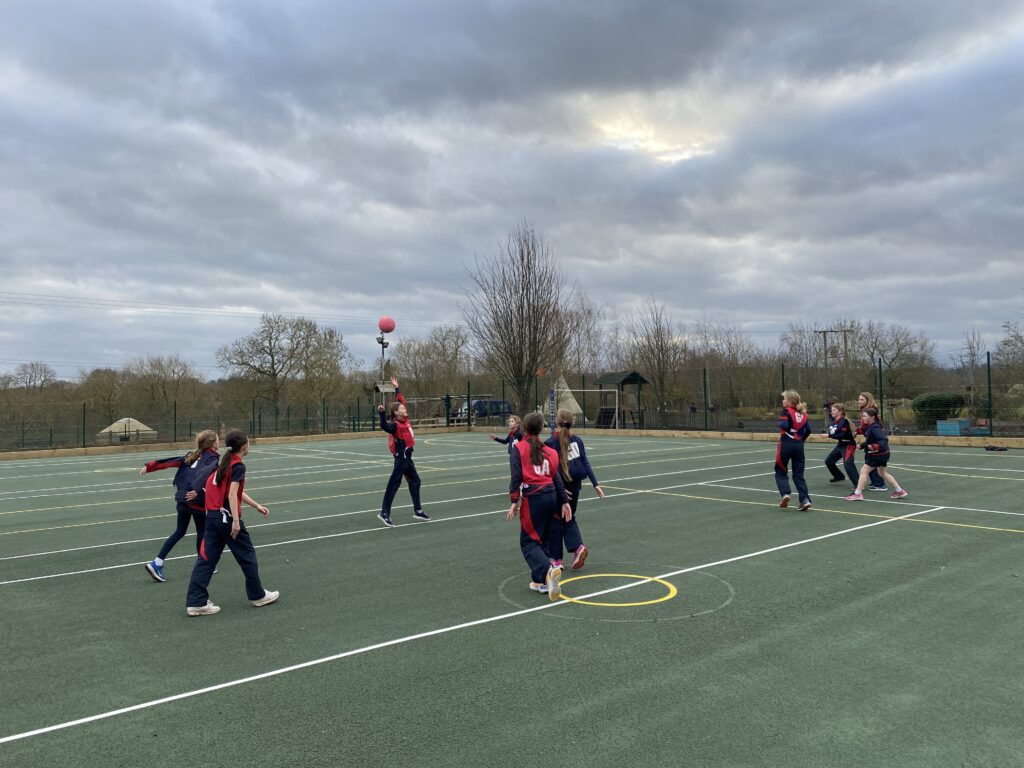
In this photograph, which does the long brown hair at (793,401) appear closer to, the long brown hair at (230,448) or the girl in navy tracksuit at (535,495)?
the girl in navy tracksuit at (535,495)

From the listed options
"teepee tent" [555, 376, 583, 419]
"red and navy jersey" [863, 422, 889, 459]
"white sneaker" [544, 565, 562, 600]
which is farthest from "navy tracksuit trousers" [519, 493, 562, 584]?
"teepee tent" [555, 376, 583, 419]

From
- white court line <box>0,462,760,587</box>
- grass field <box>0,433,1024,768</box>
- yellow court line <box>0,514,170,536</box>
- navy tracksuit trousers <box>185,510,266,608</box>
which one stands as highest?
navy tracksuit trousers <box>185,510,266,608</box>

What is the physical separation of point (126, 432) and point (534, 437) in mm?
33245

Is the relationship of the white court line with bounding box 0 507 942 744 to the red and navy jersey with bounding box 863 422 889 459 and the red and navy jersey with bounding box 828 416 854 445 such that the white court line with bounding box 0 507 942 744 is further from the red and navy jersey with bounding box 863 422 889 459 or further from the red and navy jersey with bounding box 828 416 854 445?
the red and navy jersey with bounding box 828 416 854 445

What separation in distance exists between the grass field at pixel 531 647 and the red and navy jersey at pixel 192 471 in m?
0.94

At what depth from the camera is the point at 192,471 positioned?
24.7ft

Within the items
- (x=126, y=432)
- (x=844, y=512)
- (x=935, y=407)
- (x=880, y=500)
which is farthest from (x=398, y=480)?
(x=126, y=432)

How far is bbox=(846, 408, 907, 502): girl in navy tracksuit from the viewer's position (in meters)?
12.1

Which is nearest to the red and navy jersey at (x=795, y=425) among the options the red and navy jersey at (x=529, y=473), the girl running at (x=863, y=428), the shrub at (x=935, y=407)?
the girl running at (x=863, y=428)

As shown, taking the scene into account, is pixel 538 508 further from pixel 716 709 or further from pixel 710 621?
pixel 716 709

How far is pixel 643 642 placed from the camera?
5.32 m

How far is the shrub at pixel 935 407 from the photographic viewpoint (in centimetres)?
2597

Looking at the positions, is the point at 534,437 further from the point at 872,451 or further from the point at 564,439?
the point at 872,451

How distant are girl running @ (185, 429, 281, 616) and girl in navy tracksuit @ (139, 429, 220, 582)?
2.12 feet
